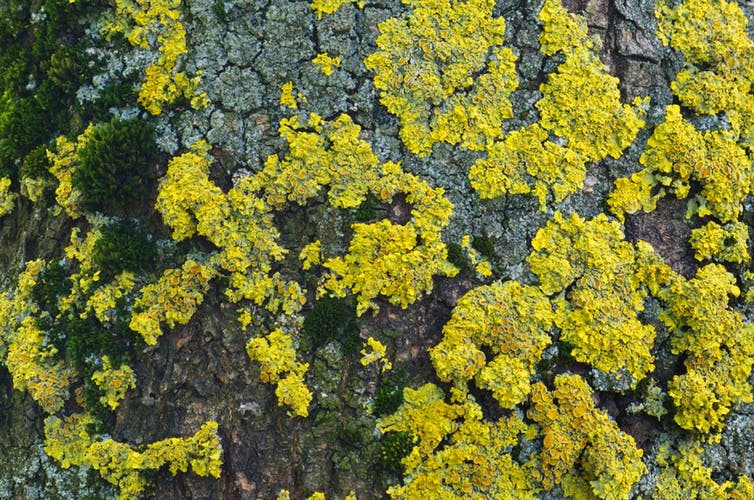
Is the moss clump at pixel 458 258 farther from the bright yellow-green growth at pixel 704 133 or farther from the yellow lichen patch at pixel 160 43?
the yellow lichen patch at pixel 160 43

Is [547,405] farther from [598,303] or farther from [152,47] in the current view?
[152,47]

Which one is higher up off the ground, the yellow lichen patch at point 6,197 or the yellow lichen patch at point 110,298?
the yellow lichen patch at point 6,197

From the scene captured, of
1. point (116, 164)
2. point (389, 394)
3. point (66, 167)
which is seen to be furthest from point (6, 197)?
point (389, 394)

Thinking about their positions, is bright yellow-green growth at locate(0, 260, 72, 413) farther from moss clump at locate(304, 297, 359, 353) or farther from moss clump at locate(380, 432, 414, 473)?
moss clump at locate(380, 432, 414, 473)

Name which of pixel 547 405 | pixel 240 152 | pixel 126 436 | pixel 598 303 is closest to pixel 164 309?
pixel 126 436

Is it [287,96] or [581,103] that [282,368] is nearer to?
[287,96]

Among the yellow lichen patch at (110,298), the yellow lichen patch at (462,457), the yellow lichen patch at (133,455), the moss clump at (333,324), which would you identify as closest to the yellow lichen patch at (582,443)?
the yellow lichen patch at (462,457)
